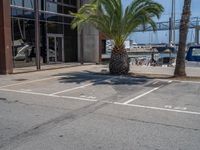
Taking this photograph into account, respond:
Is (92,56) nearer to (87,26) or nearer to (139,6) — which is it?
(87,26)

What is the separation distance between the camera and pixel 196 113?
9586mm

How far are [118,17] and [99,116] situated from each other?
10917 millimetres

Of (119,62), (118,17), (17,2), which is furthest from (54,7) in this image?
(119,62)

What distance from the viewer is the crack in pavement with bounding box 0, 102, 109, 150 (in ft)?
21.5

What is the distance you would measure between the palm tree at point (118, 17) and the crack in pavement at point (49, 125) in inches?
358

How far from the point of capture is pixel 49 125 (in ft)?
26.1

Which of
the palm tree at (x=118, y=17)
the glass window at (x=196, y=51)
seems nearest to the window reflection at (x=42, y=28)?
the palm tree at (x=118, y=17)

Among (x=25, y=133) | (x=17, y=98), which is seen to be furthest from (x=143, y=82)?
(x=25, y=133)

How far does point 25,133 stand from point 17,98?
15.4 feet

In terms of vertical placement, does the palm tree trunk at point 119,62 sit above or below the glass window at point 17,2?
below

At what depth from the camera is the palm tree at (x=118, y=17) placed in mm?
19000

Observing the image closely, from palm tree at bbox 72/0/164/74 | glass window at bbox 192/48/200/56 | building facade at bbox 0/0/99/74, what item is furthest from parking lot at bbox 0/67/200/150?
glass window at bbox 192/48/200/56

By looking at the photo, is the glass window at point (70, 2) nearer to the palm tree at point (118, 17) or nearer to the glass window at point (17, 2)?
the glass window at point (17, 2)

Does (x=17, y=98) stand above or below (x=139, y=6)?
below
